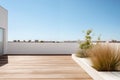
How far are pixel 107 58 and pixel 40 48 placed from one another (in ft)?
28.9

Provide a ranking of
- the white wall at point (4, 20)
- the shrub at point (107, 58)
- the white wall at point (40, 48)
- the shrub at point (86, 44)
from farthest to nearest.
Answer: the white wall at point (40, 48)
the white wall at point (4, 20)
the shrub at point (86, 44)
the shrub at point (107, 58)

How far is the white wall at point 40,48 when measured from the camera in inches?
511

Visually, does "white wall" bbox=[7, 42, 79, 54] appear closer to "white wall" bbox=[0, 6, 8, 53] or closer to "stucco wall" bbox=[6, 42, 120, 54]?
"stucco wall" bbox=[6, 42, 120, 54]

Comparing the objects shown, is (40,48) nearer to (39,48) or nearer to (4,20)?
(39,48)

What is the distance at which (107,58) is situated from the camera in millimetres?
4633

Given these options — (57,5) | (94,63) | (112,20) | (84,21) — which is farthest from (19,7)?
(94,63)

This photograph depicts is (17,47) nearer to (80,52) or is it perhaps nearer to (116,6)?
(80,52)

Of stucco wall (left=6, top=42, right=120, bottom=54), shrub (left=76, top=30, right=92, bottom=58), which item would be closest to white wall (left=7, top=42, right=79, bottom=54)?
stucco wall (left=6, top=42, right=120, bottom=54)

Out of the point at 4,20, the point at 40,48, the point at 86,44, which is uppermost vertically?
the point at 4,20

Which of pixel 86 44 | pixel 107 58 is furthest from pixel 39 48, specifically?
pixel 107 58

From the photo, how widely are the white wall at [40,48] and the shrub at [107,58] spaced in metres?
8.28

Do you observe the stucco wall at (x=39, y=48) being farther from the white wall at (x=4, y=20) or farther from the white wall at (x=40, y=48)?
the white wall at (x=4, y=20)

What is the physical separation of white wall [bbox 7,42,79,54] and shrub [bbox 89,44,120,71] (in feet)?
27.2

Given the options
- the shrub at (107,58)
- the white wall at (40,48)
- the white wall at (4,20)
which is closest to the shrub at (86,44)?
the white wall at (40,48)
